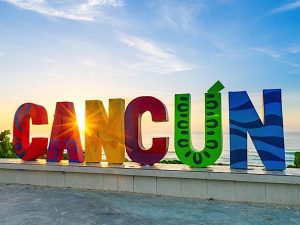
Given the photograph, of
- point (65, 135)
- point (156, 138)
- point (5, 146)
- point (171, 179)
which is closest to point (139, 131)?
point (156, 138)

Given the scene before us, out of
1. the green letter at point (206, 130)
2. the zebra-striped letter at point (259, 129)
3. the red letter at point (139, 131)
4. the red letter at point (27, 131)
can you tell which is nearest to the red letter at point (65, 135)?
the red letter at point (27, 131)

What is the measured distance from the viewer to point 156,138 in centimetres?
1109

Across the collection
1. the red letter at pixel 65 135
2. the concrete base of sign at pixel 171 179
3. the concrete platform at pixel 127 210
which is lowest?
the concrete platform at pixel 127 210

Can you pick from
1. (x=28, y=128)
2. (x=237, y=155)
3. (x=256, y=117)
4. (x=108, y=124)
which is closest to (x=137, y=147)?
(x=108, y=124)

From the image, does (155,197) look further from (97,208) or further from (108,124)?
(108,124)

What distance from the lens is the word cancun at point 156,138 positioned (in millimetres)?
→ 9984

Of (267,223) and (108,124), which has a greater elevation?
(108,124)

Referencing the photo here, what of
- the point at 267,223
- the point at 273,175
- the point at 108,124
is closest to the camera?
the point at 267,223

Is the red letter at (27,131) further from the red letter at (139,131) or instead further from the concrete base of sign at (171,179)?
the red letter at (139,131)

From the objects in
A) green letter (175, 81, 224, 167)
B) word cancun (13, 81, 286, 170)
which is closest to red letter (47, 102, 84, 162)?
word cancun (13, 81, 286, 170)

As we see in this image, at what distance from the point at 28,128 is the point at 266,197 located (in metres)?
9.32

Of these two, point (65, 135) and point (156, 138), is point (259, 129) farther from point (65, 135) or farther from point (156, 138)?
point (65, 135)

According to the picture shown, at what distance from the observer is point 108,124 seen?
1184 cm

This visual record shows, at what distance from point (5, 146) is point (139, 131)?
1034cm
